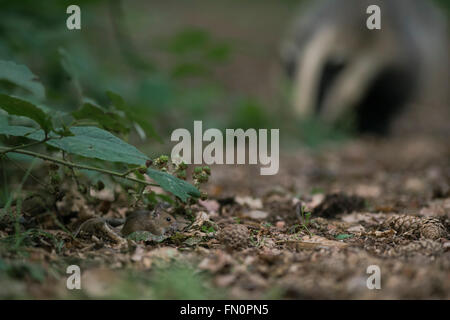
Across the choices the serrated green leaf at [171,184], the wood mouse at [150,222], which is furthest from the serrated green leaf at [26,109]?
the wood mouse at [150,222]

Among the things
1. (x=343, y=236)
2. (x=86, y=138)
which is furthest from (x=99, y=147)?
(x=343, y=236)

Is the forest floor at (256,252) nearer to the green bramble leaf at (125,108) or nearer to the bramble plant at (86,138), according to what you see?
the bramble plant at (86,138)

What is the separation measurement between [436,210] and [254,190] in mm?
715

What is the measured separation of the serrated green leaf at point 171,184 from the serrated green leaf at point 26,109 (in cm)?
25

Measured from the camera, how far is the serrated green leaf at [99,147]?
3.53 ft

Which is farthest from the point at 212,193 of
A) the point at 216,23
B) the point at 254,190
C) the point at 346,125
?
the point at 216,23

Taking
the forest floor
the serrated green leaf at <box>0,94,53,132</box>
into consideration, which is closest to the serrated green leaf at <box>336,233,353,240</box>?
the forest floor

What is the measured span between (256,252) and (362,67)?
299 centimetres

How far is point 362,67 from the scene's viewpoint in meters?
3.87

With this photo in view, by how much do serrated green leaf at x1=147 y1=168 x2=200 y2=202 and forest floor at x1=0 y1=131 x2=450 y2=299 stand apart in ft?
0.45

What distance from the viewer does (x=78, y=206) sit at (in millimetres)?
1474

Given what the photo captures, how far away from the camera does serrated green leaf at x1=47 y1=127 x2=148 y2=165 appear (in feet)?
3.53

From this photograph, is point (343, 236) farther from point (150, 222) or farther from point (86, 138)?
point (86, 138)

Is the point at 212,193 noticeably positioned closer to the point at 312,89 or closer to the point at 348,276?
the point at 348,276
